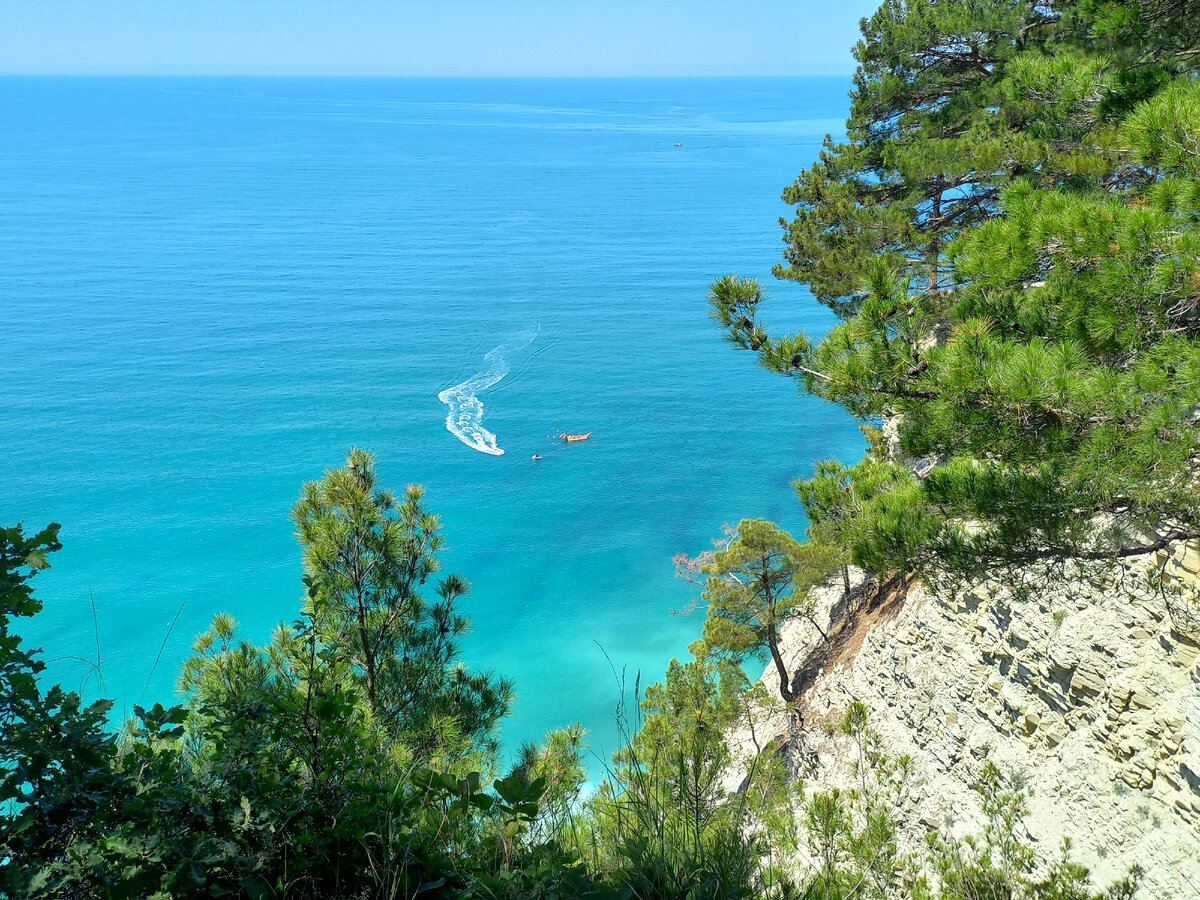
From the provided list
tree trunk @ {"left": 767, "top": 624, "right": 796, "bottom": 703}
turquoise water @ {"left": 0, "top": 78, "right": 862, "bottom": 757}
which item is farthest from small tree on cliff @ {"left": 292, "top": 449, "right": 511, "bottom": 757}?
tree trunk @ {"left": 767, "top": 624, "right": 796, "bottom": 703}

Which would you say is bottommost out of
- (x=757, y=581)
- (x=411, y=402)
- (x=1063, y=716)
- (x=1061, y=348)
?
(x=411, y=402)

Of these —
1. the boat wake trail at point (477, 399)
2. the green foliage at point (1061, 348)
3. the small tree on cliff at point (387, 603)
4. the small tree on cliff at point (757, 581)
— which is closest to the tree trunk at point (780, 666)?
the small tree on cliff at point (757, 581)

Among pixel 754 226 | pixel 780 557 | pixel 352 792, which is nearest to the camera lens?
pixel 352 792

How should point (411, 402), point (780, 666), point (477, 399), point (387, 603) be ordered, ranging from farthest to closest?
point (477, 399) < point (411, 402) < point (780, 666) < point (387, 603)

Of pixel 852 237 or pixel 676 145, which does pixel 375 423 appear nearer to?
pixel 852 237

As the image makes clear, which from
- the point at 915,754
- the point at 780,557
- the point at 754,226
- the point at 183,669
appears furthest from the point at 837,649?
the point at 754,226

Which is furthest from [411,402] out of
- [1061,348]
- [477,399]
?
[1061,348]

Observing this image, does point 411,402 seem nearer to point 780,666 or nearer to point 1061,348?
point 780,666
